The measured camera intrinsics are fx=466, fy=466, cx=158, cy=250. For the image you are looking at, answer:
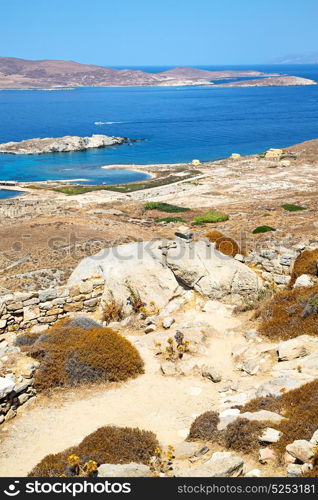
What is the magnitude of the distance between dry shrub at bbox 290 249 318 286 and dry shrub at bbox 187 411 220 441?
8.37 metres

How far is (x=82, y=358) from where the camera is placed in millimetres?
11305

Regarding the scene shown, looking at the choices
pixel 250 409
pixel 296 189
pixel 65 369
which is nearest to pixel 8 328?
pixel 65 369

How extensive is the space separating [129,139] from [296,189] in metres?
59.0

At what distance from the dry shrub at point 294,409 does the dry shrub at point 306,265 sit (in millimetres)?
7618

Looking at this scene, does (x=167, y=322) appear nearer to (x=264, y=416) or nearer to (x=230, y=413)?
(x=230, y=413)

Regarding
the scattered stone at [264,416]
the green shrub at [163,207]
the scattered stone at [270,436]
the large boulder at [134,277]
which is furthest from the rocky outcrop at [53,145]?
the scattered stone at [270,436]

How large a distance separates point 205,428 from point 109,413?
2365 millimetres

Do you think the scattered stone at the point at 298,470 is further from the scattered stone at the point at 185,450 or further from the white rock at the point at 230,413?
the white rock at the point at 230,413

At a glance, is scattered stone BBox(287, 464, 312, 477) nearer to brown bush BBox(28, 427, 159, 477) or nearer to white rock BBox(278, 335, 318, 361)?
brown bush BBox(28, 427, 159, 477)

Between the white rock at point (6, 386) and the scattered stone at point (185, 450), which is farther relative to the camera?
the white rock at point (6, 386)

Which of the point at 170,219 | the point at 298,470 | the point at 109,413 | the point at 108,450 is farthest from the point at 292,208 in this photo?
the point at 298,470

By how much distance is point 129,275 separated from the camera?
15.9 meters

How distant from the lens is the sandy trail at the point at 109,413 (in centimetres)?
881
